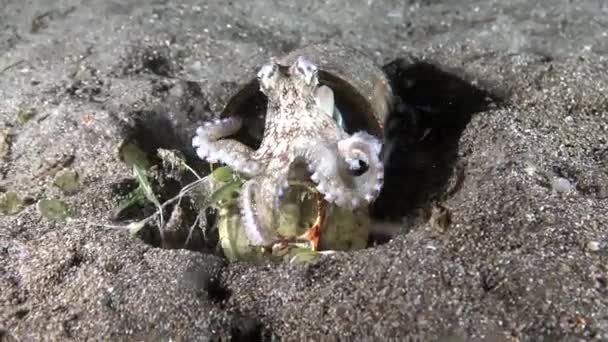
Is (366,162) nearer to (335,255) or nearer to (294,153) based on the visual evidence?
(294,153)

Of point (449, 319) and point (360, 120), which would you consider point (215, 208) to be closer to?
point (360, 120)

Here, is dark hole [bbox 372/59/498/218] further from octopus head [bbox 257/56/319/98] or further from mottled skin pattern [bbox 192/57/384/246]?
octopus head [bbox 257/56/319/98]

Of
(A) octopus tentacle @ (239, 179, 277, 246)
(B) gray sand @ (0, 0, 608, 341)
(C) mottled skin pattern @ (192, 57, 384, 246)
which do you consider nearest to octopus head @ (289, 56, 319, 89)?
(C) mottled skin pattern @ (192, 57, 384, 246)

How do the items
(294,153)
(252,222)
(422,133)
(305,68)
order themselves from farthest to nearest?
(422,133) < (305,68) < (294,153) < (252,222)

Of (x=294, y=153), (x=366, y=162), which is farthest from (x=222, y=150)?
(x=366, y=162)

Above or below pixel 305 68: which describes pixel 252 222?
below
